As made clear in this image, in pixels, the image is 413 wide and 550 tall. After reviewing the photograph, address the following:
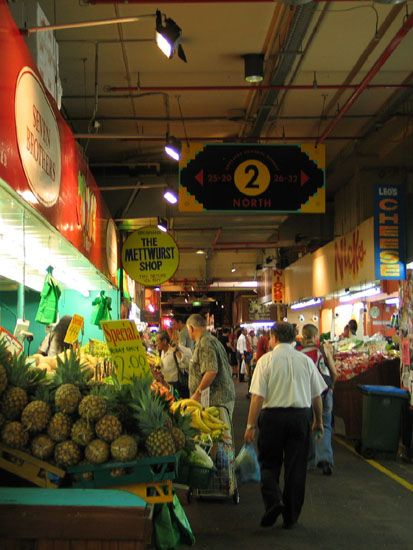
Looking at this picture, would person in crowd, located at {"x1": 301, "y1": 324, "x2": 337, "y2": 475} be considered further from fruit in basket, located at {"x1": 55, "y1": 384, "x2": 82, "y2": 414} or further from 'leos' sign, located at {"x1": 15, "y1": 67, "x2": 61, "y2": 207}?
fruit in basket, located at {"x1": 55, "y1": 384, "x2": 82, "y2": 414}

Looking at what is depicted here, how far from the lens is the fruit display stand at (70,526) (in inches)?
124

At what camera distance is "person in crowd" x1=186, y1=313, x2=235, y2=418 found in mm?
7625

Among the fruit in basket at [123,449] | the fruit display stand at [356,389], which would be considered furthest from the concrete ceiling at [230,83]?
the fruit in basket at [123,449]

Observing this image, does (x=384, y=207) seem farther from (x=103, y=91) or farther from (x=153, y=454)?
(x=153, y=454)

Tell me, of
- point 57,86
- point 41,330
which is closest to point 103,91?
Result: point 41,330

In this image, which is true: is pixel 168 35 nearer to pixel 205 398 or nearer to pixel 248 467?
pixel 205 398

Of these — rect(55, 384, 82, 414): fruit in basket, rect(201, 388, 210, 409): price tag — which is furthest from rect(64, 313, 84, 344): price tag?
rect(55, 384, 82, 414): fruit in basket

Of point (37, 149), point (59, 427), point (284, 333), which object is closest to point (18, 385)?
point (59, 427)

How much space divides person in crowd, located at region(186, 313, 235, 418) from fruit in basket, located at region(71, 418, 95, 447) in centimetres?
368

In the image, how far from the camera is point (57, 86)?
724 cm

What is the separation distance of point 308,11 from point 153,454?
6006 mm

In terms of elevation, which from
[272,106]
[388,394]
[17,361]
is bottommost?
[388,394]

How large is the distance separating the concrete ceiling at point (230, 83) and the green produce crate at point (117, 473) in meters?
4.71

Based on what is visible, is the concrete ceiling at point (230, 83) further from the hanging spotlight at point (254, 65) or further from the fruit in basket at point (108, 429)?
the fruit in basket at point (108, 429)
